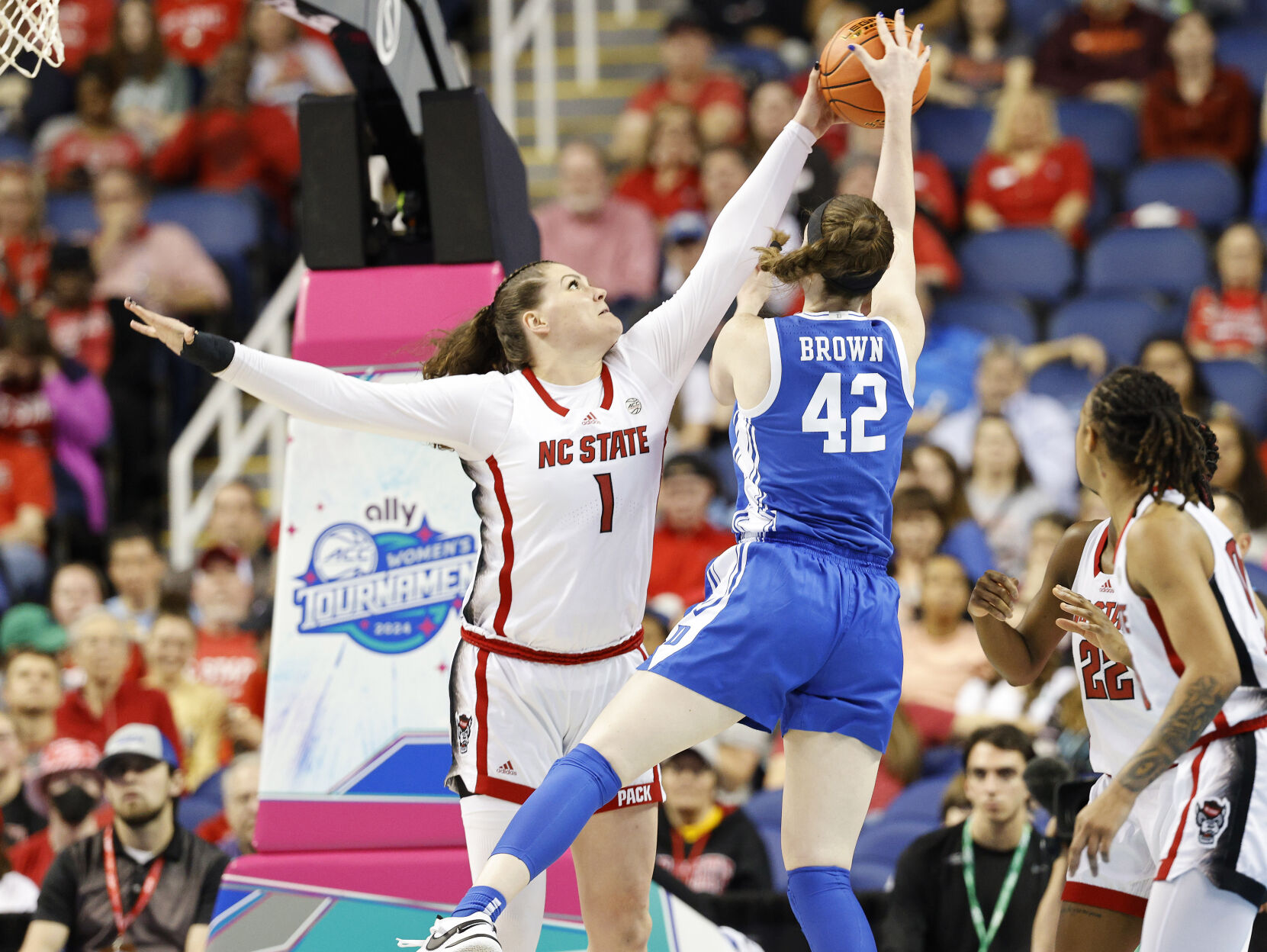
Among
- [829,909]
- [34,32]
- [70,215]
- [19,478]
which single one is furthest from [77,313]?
[829,909]

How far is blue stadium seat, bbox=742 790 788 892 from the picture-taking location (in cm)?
708

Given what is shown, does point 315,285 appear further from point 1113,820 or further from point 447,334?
point 1113,820

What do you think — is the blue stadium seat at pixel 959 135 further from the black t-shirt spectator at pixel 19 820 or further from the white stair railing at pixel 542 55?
the black t-shirt spectator at pixel 19 820

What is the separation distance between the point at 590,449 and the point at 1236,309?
620 centimetres

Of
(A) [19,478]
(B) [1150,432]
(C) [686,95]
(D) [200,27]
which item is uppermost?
(D) [200,27]

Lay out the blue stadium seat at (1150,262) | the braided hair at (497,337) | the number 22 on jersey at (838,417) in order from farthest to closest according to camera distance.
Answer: the blue stadium seat at (1150,262) → the braided hair at (497,337) → the number 22 on jersey at (838,417)

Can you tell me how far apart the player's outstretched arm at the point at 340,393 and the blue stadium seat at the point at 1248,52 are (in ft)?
26.6

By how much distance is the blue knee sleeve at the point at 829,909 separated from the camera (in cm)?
409

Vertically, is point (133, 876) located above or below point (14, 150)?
below

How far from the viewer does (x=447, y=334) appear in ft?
16.2


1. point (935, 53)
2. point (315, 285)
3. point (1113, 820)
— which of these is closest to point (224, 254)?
point (935, 53)

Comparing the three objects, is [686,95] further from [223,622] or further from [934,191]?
[223,622]

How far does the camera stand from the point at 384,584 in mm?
5508

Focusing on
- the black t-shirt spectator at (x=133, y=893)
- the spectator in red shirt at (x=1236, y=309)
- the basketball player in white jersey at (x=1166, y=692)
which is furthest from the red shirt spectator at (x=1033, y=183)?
the basketball player in white jersey at (x=1166, y=692)
